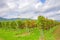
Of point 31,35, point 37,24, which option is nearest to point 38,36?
point 31,35

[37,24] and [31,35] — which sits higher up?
[37,24]

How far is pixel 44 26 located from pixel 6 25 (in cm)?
3174

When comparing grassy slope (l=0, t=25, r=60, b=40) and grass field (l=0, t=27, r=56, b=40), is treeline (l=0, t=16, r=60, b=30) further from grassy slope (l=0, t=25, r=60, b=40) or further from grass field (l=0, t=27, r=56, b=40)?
grassy slope (l=0, t=25, r=60, b=40)

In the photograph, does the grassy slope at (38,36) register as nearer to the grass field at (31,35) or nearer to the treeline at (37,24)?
the grass field at (31,35)

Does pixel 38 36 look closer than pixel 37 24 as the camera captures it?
Yes

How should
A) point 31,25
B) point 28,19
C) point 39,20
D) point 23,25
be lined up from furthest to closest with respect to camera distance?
1. point 28,19
2. point 23,25
3. point 31,25
4. point 39,20

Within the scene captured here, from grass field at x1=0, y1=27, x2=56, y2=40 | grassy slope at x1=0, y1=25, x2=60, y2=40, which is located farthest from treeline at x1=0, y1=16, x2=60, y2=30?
grassy slope at x1=0, y1=25, x2=60, y2=40

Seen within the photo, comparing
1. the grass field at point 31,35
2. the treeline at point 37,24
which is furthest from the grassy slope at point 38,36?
the treeline at point 37,24

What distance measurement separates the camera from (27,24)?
93375 millimetres

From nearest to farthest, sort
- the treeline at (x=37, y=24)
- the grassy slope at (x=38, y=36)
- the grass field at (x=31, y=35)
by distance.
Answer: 1. the grassy slope at (x=38, y=36)
2. the grass field at (x=31, y=35)
3. the treeline at (x=37, y=24)

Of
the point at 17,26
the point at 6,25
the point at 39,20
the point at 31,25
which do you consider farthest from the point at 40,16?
the point at 6,25

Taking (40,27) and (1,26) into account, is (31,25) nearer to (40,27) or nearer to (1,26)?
(40,27)

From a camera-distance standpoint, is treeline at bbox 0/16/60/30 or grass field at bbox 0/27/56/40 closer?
grass field at bbox 0/27/56/40

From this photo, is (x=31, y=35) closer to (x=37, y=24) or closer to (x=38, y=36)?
(x=38, y=36)
